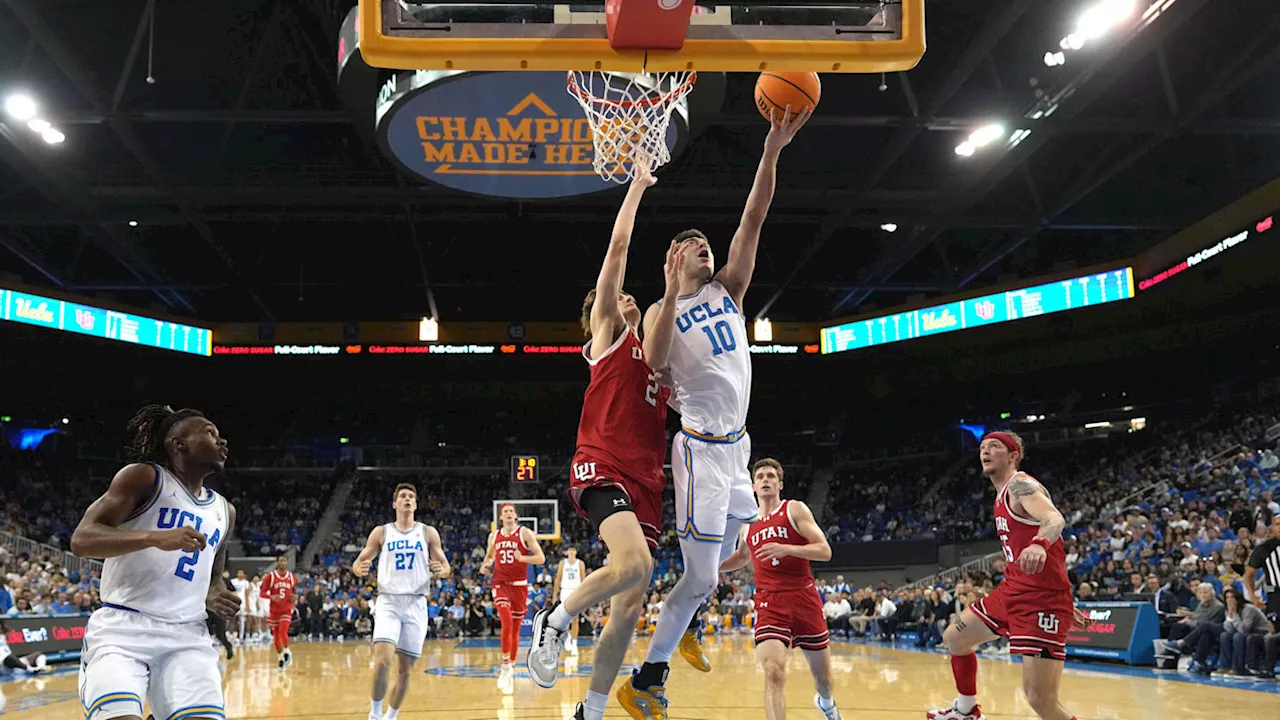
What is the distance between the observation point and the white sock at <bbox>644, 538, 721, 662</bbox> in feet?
16.9

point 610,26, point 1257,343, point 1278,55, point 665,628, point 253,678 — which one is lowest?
point 253,678

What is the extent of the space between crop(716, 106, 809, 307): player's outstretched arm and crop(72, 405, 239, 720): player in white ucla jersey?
9.18ft

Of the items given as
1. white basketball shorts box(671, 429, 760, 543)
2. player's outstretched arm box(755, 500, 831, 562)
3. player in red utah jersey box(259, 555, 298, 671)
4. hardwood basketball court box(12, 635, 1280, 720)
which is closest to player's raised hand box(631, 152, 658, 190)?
white basketball shorts box(671, 429, 760, 543)

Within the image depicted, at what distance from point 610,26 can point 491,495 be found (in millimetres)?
31739

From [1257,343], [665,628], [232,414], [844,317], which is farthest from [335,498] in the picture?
[665,628]

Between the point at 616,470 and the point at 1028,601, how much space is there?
9.64 ft

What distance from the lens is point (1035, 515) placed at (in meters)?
6.18

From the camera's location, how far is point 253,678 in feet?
44.6

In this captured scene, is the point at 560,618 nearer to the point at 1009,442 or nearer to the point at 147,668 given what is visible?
the point at 147,668

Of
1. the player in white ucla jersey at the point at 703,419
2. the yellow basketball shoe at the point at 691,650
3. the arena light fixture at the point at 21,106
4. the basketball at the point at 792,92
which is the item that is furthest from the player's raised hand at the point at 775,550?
the arena light fixture at the point at 21,106

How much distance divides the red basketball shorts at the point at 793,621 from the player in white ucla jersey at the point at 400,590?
2.62 m

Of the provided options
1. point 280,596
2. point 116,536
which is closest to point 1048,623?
point 116,536

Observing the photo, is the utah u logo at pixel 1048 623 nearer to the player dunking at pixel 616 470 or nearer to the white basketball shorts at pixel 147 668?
the player dunking at pixel 616 470

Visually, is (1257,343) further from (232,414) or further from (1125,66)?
(232,414)
